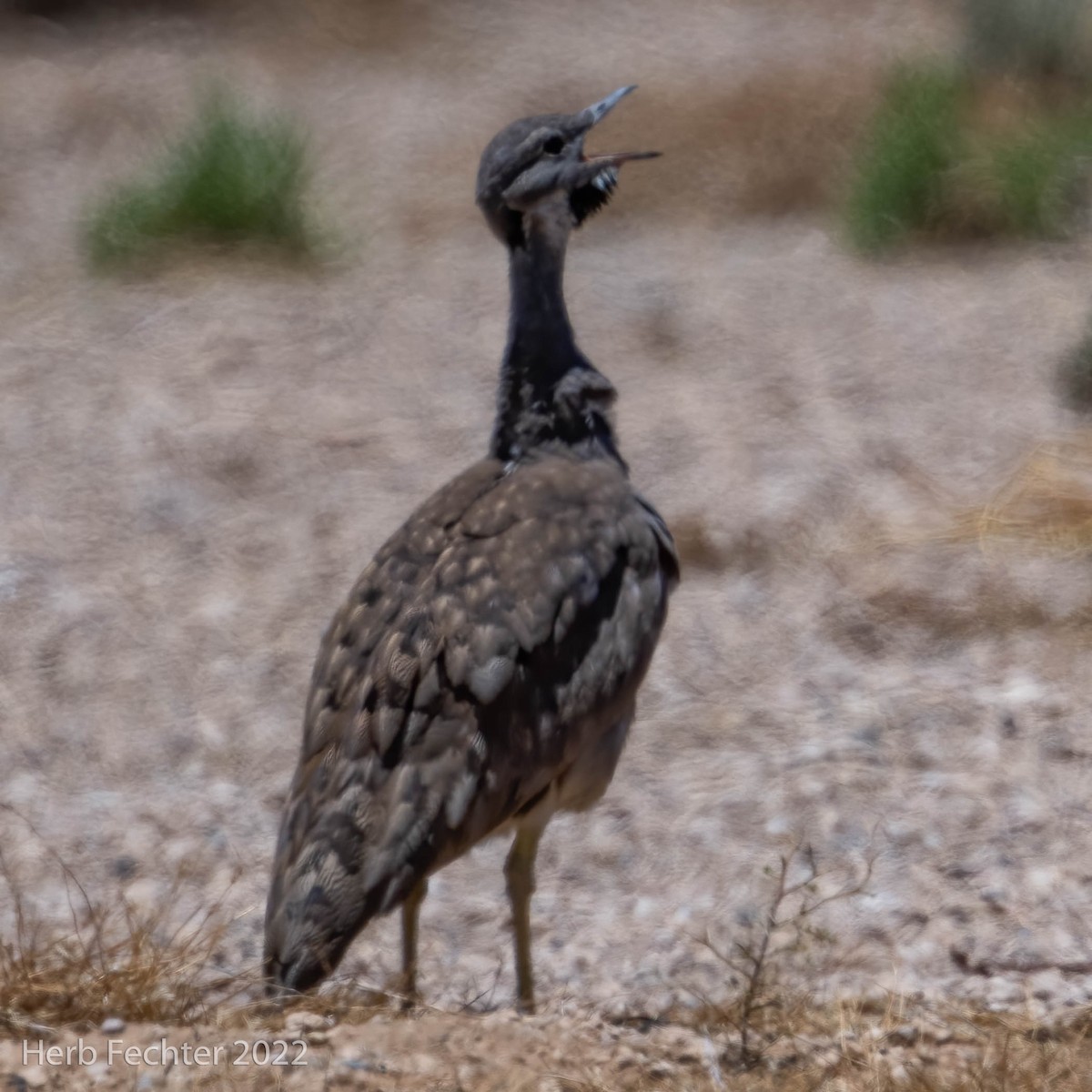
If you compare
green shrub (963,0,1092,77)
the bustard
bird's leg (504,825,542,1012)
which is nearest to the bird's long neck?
the bustard

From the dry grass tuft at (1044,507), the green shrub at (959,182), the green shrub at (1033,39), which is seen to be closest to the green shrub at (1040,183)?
the green shrub at (959,182)

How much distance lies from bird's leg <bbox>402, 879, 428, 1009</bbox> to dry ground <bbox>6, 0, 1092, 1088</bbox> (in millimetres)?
274

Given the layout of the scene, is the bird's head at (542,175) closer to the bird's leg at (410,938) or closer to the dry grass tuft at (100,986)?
the bird's leg at (410,938)

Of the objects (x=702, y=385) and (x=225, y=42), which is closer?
(x=702, y=385)

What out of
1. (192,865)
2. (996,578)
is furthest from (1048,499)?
(192,865)

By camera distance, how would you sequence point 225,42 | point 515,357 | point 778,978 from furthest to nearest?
point 225,42
point 515,357
point 778,978

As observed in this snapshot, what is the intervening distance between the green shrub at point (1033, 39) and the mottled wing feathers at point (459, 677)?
833 centimetres

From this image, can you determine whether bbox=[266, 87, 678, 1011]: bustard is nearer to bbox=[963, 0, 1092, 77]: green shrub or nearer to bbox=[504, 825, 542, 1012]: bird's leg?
bbox=[504, 825, 542, 1012]: bird's leg

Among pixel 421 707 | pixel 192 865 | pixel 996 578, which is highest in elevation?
pixel 421 707

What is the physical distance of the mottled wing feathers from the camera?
149 inches

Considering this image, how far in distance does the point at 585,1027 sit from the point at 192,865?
1.90 metres

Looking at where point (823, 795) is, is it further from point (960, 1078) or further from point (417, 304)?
point (417, 304)

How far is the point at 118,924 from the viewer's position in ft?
16.0

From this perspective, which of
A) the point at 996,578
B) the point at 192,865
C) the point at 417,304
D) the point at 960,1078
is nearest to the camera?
the point at 960,1078
